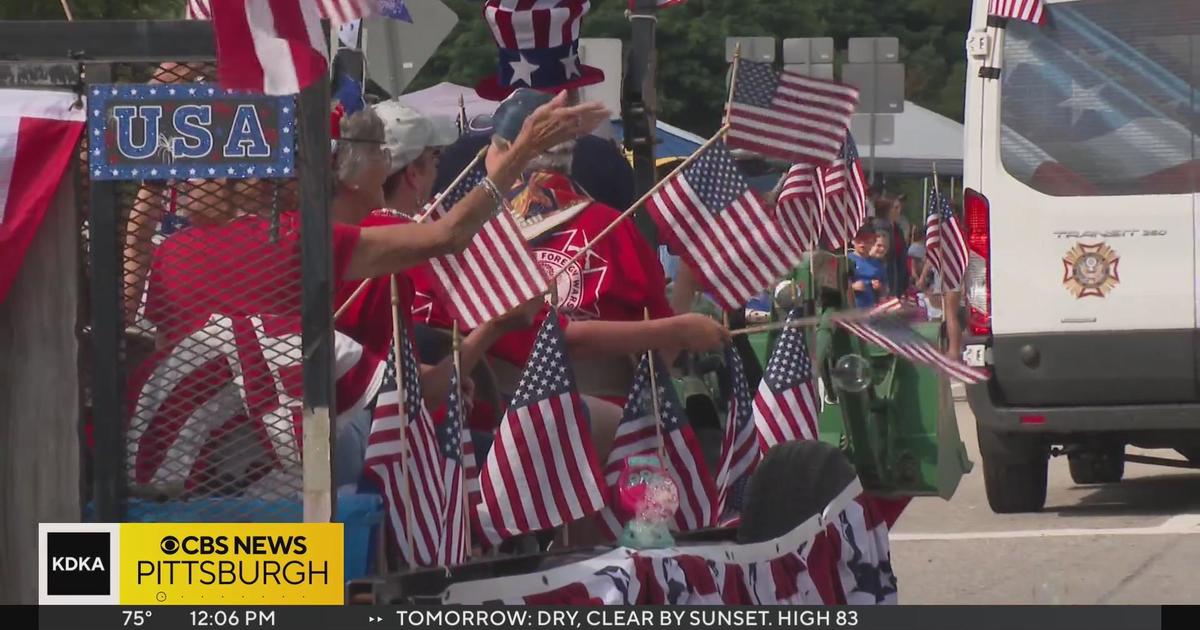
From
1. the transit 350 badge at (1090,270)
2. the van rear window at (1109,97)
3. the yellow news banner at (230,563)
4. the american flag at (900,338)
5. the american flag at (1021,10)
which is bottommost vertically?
the yellow news banner at (230,563)

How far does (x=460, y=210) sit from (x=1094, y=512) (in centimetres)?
707

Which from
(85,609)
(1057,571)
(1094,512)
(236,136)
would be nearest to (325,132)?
(236,136)

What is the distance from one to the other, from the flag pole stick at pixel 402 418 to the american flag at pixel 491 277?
33 cm

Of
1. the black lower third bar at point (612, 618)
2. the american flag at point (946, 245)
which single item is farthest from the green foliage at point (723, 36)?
the black lower third bar at point (612, 618)

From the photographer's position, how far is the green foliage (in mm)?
35750

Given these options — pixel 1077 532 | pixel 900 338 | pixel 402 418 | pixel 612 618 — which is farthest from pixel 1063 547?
pixel 402 418

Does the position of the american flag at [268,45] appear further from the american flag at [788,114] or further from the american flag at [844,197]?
the american flag at [844,197]

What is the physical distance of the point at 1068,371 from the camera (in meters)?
10.3

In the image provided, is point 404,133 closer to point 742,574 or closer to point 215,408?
point 742,574

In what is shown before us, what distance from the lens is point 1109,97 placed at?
1039 cm

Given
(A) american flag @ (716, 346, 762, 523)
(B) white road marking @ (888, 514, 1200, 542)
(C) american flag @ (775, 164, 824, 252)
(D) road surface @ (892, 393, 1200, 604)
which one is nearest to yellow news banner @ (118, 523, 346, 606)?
(A) american flag @ (716, 346, 762, 523)

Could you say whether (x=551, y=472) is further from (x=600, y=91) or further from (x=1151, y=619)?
(x=600, y=91)

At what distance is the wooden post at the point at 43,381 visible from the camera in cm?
404

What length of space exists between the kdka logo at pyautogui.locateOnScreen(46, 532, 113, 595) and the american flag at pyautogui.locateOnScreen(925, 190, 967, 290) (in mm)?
7255
